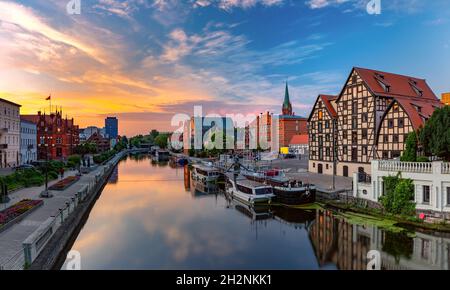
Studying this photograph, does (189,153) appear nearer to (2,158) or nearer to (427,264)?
(2,158)

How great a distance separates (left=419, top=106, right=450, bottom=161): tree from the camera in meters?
23.7

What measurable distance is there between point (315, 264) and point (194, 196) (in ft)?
80.9

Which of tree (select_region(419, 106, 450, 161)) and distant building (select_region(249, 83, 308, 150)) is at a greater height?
distant building (select_region(249, 83, 308, 150))

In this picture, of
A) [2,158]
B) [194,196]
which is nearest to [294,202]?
[194,196]

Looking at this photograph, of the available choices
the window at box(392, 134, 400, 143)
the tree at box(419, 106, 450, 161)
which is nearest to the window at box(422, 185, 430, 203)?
the tree at box(419, 106, 450, 161)

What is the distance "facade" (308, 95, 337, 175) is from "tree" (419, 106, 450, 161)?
17.6 meters

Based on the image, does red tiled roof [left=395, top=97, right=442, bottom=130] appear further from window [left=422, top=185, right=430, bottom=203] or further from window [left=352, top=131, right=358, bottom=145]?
window [left=422, top=185, right=430, bottom=203]

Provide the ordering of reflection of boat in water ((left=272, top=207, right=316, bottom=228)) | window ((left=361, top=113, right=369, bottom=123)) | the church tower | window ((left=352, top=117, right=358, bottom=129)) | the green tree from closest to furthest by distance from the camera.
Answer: the green tree → reflection of boat in water ((left=272, top=207, right=316, bottom=228)) → window ((left=361, top=113, right=369, bottom=123)) → window ((left=352, top=117, right=358, bottom=129)) → the church tower

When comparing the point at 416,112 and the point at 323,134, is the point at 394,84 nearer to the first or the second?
the point at 416,112

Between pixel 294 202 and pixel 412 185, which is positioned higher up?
pixel 412 185

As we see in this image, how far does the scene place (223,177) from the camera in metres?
55.3

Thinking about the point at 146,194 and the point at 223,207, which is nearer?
the point at 223,207
